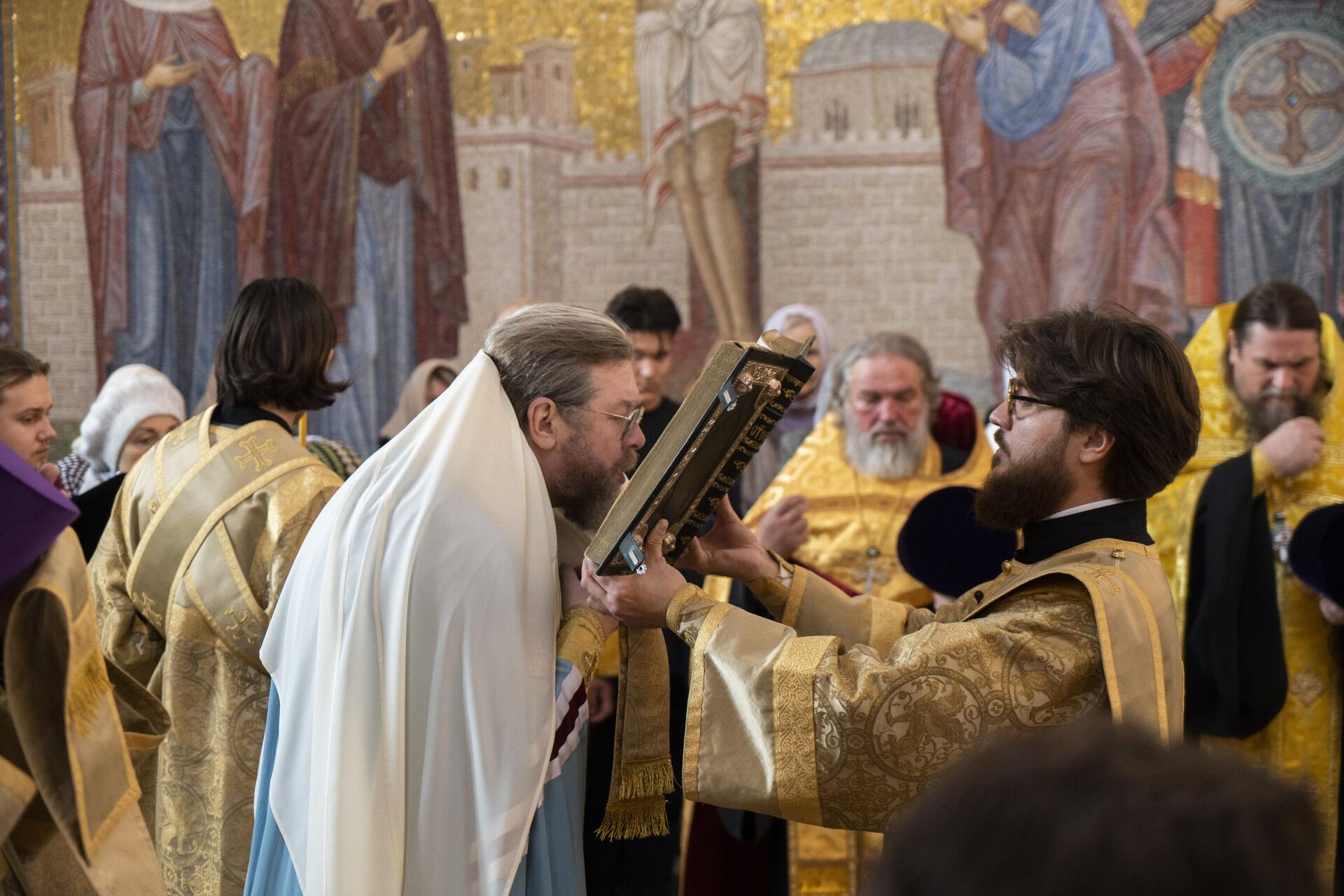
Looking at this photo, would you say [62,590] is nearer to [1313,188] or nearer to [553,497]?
[553,497]

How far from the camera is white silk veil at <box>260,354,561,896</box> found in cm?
208

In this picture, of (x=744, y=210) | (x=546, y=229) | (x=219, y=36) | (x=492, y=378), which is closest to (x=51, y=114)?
(x=219, y=36)

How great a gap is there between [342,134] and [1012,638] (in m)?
6.06

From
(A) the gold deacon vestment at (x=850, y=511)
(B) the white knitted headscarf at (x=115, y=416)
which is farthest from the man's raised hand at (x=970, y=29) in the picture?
(B) the white knitted headscarf at (x=115, y=416)

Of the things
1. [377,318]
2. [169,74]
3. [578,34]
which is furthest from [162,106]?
[578,34]

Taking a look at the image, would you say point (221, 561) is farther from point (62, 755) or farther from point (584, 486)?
point (62, 755)

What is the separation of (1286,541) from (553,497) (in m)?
2.96

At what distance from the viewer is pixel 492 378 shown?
2.32 metres

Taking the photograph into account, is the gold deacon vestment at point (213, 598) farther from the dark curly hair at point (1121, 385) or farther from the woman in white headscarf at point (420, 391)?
the woman in white headscarf at point (420, 391)

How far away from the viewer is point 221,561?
3146 mm

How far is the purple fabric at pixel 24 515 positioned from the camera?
1.76 metres

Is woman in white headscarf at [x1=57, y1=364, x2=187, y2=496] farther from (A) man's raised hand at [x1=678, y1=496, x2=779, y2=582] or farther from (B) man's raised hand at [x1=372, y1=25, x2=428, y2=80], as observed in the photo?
(A) man's raised hand at [x1=678, y1=496, x2=779, y2=582]

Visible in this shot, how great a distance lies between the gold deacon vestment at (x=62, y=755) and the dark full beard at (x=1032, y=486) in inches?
62.0

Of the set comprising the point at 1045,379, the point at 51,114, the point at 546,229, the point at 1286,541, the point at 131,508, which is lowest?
the point at 1286,541
